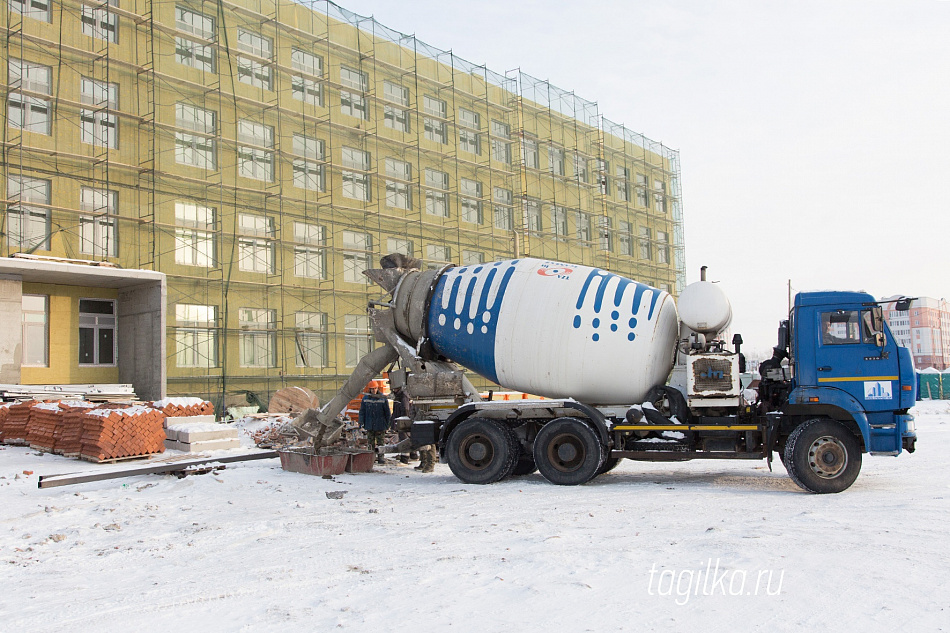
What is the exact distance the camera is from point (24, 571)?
6.40 m

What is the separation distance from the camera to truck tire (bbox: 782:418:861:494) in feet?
32.0

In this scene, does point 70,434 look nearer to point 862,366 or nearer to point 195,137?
point 862,366

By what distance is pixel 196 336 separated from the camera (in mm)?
27188

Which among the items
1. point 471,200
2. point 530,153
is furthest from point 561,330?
point 530,153

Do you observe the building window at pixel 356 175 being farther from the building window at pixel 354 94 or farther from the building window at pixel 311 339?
the building window at pixel 311 339

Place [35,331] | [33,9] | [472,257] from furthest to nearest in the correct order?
[472,257] < [33,9] < [35,331]

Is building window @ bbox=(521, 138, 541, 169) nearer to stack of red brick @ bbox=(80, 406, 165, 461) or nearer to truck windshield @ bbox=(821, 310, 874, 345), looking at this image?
stack of red brick @ bbox=(80, 406, 165, 461)

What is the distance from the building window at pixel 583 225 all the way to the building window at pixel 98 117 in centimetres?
2629

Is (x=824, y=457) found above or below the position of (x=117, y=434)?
below

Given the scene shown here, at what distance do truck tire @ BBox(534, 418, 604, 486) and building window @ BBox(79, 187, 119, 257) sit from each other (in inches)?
761

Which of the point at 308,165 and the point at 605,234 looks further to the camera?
the point at 605,234

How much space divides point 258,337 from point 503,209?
16.1 metres

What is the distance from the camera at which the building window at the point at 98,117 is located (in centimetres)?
2511

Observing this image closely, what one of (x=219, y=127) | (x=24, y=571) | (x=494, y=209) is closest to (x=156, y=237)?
(x=219, y=127)
